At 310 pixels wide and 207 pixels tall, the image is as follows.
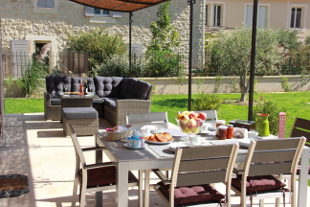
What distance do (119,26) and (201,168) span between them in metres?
14.5

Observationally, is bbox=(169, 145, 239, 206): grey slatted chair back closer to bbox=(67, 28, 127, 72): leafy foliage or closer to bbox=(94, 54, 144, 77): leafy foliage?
bbox=(94, 54, 144, 77): leafy foliage

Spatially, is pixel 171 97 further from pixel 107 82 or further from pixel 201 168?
pixel 201 168

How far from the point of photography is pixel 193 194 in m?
3.04

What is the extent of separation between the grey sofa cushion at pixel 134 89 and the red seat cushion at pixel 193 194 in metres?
5.17

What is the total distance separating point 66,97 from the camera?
306 inches

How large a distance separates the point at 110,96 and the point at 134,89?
1010 millimetres

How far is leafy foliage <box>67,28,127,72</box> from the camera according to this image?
14.7 meters

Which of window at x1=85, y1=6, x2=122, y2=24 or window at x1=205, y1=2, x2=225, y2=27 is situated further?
window at x1=205, y1=2, x2=225, y2=27

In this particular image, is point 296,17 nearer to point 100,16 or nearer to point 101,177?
point 100,16

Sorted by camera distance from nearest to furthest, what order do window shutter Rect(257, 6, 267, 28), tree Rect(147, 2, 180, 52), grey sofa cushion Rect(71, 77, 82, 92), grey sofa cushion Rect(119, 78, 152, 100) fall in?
grey sofa cushion Rect(119, 78, 152, 100) < grey sofa cushion Rect(71, 77, 82, 92) < tree Rect(147, 2, 180, 52) < window shutter Rect(257, 6, 267, 28)

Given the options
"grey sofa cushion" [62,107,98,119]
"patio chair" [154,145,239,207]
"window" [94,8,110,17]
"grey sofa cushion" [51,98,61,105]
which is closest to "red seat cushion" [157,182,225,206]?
"patio chair" [154,145,239,207]

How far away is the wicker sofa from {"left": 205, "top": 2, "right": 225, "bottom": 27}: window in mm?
11623

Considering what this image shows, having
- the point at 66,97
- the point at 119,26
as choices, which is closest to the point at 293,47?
the point at 119,26

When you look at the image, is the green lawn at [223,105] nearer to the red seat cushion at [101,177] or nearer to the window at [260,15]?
the red seat cushion at [101,177]
